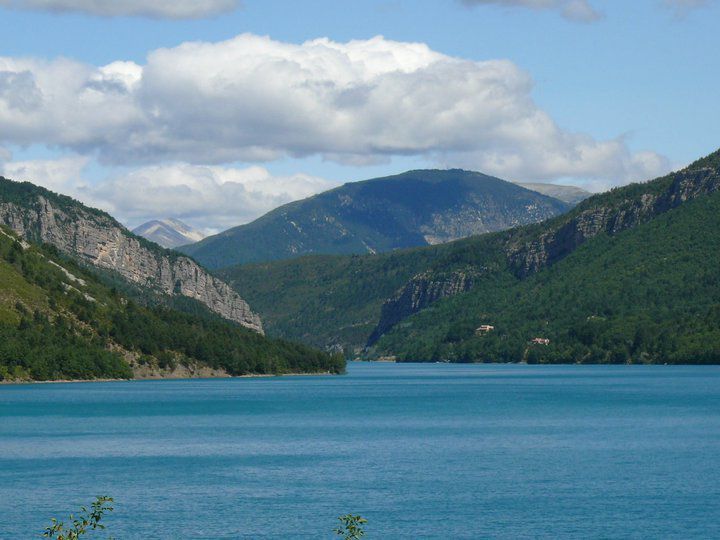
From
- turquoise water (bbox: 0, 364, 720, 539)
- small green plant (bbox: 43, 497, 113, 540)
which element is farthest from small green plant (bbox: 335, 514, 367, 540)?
turquoise water (bbox: 0, 364, 720, 539)

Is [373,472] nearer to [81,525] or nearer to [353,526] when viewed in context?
[81,525]

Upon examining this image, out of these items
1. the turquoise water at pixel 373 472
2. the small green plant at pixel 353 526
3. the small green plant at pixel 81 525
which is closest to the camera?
the small green plant at pixel 81 525

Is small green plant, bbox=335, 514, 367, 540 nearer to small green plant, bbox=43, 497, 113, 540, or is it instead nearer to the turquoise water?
small green plant, bbox=43, 497, 113, 540

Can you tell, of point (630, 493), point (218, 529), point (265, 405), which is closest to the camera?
point (218, 529)

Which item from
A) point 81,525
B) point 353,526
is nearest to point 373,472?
point 81,525

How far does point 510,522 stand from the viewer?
265 ft

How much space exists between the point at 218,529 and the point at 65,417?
88.6m

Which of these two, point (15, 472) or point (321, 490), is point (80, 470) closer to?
point (15, 472)

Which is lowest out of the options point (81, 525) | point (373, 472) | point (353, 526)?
point (373, 472)

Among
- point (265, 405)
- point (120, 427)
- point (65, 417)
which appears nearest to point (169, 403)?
point (265, 405)

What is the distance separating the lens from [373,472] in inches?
4087

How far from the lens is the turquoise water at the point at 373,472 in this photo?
80.6m

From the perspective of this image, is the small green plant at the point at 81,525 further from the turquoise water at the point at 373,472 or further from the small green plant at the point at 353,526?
the turquoise water at the point at 373,472

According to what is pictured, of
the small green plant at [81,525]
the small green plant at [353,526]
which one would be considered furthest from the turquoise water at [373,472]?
the small green plant at [353,526]
